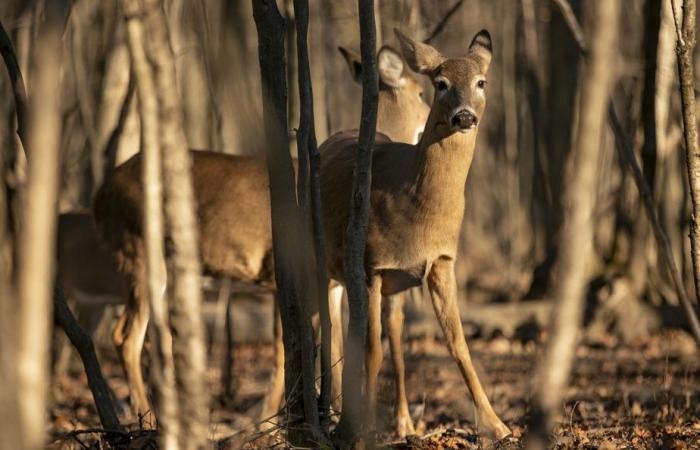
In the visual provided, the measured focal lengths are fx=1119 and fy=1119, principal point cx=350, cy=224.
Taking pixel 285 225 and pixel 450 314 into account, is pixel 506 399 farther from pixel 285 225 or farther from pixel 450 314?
pixel 285 225

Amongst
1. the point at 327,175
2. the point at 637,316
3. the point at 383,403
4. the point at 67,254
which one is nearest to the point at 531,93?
the point at 637,316

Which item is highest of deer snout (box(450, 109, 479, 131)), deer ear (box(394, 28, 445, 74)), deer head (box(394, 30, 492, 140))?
deer ear (box(394, 28, 445, 74))

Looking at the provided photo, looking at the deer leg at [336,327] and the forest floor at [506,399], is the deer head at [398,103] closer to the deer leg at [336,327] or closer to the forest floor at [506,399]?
the deer leg at [336,327]

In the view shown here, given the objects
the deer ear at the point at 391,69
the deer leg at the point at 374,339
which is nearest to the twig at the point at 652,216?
the deer leg at the point at 374,339

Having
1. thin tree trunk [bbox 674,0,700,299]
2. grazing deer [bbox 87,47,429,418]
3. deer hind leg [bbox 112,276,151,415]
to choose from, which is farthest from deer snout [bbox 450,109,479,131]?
deer hind leg [bbox 112,276,151,415]

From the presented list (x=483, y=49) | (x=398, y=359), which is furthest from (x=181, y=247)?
(x=483, y=49)

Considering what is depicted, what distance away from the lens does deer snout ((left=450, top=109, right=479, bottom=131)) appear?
630 cm

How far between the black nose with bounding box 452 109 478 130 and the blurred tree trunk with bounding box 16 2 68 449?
3.69 metres

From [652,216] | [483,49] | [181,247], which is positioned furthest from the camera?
[483,49]

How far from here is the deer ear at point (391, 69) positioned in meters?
8.63

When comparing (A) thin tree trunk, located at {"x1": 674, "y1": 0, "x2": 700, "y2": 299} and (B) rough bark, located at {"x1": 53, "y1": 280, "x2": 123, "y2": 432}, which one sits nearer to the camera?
(A) thin tree trunk, located at {"x1": 674, "y1": 0, "x2": 700, "y2": 299}

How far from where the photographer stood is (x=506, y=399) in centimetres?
855

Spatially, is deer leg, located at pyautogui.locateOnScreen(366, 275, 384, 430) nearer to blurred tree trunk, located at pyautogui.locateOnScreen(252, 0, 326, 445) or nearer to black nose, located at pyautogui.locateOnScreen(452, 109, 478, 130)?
black nose, located at pyautogui.locateOnScreen(452, 109, 478, 130)

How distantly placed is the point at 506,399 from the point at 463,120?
9.89 feet
